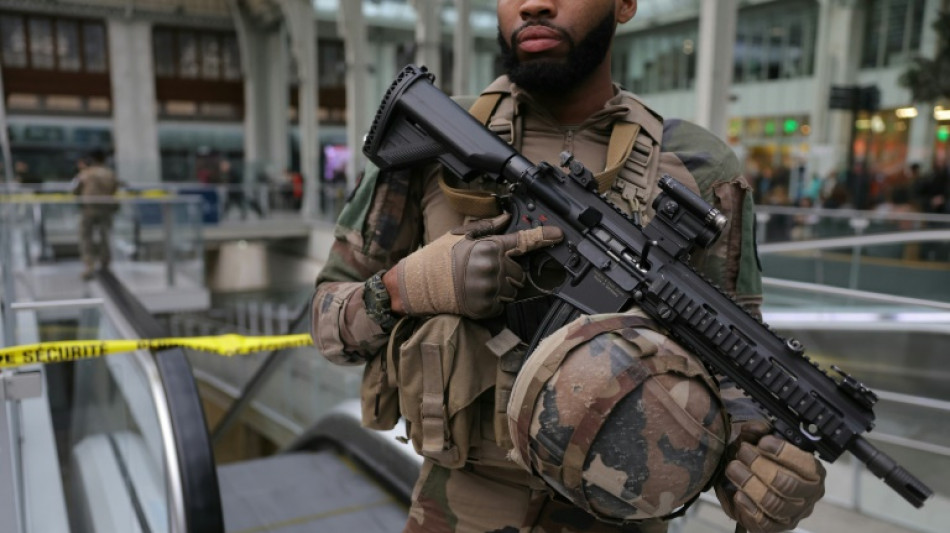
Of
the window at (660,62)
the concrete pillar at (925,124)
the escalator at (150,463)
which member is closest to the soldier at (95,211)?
the escalator at (150,463)

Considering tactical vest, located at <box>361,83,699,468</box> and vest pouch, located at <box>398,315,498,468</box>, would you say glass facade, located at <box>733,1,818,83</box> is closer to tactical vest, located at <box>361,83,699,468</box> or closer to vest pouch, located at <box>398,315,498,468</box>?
tactical vest, located at <box>361,83,699,468</box>

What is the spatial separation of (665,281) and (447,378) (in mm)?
444

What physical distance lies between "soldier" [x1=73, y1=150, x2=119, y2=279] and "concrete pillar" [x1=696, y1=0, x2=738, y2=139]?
6956mm

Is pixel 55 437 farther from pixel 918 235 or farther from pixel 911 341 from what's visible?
pixel 918 235

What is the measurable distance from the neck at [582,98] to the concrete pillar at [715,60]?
7025 mm


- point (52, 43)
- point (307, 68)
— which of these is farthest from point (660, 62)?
point (52, 43)

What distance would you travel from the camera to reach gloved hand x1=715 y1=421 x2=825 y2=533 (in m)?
1.09

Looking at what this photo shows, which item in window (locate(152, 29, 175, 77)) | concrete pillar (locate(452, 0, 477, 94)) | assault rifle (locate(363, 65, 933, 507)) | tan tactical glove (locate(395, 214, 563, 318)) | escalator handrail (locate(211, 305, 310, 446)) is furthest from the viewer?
window (locate(152, 29, 175, 77))

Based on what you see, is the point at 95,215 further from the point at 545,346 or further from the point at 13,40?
the point at 13,40

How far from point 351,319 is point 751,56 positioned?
17233 mm

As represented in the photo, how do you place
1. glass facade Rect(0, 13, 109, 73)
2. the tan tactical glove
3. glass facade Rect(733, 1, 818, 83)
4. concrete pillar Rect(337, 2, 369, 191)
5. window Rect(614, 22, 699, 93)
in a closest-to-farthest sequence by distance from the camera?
the tan tactical glove → concrete pillar Rect(337, 2, 369, 191) → glass facade Rect(733, 1, 818, 83) → window Rect(614, 22, 699, 93) → glass facade Rect(0, 13, 109, 73)

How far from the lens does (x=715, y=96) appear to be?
8180 mm

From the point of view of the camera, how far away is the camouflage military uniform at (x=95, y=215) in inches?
319

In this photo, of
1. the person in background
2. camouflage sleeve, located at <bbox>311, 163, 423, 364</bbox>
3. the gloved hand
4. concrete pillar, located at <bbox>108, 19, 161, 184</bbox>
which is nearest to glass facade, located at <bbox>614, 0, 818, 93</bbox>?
the person in background
